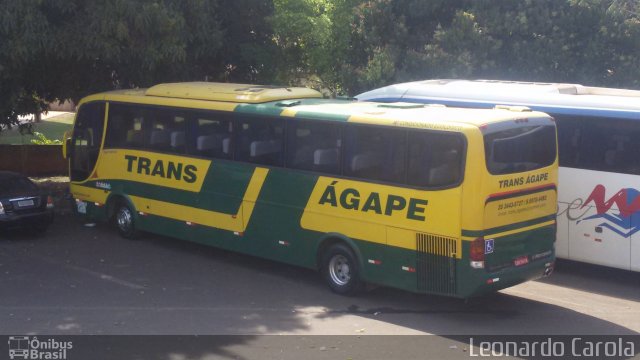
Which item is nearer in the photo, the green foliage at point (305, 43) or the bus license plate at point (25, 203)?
the bus license plate at point (25, 203)

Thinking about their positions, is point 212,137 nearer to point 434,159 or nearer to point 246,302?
point 246,302

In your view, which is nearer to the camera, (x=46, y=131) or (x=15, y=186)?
(x=15, y=186)

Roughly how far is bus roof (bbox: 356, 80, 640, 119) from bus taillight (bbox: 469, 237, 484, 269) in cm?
386

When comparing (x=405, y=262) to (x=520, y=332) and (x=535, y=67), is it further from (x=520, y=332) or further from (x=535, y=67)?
(x=535, y=67)

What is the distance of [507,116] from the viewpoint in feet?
37.4

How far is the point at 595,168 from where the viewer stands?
13.5m

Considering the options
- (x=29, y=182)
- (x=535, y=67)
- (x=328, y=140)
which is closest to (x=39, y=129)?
(x=29, y=182)

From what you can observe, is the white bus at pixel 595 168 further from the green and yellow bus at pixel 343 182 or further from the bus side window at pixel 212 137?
the bus side window at pixel 212 137

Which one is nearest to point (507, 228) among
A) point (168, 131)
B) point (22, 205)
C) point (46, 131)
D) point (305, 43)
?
point (168, 131)

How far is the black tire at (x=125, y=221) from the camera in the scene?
53.5ft

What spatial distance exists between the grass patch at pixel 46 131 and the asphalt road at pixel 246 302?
63.7ft

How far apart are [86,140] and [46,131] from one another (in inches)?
957

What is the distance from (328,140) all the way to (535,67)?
885 cm

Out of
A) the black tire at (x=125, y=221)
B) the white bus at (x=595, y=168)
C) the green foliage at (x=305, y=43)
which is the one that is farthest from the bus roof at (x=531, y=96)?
the black tire at (x=125, y=221)
